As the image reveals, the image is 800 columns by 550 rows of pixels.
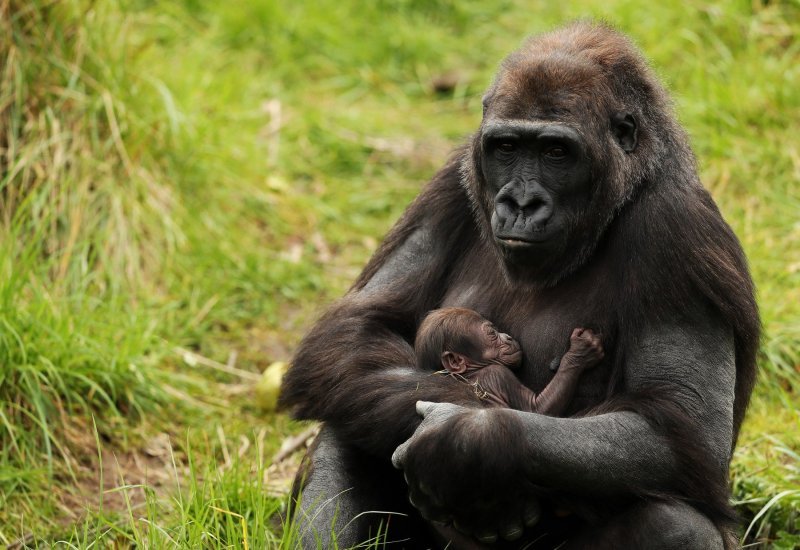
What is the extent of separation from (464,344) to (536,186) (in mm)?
700

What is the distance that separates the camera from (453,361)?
197 inches

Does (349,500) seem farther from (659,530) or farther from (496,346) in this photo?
(659,530)

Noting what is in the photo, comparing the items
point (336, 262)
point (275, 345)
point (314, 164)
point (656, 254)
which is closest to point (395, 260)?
point (656, 254)

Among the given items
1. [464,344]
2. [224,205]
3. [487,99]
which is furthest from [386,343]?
[224,205]

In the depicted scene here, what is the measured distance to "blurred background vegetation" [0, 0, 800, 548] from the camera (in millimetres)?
6125

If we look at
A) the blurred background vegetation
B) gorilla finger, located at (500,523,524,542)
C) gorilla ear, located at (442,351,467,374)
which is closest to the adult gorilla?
gorilla finger, located at (500,523,524,542)

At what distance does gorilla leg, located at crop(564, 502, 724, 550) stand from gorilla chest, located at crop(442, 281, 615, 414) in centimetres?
50

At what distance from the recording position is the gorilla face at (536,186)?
4.73 m

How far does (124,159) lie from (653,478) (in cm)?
468

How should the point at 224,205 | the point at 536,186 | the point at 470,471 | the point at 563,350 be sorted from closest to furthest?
the point at 470,471, the point at 536,186, the point at 563,350, the point at 224,205

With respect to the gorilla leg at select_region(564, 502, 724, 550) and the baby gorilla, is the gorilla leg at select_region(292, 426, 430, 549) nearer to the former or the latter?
→ the baby gorilla

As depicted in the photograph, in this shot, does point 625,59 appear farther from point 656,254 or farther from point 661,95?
point 656,254

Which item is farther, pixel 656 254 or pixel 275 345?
pixel 275 345

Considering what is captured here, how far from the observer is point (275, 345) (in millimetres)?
8086
